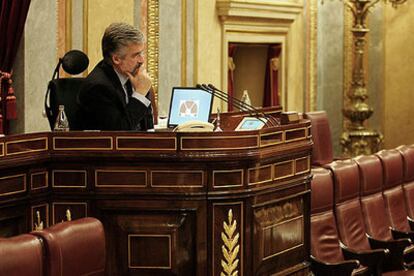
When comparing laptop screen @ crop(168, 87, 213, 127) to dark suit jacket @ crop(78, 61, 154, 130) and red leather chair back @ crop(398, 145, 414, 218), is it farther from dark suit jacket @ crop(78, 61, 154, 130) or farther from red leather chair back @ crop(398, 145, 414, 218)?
red leather chair back @ crop(398, 145, 414, 218)

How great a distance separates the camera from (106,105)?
3.97 meters

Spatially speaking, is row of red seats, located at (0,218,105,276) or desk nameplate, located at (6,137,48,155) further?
desk nameplate, located at (6,137,48,155)

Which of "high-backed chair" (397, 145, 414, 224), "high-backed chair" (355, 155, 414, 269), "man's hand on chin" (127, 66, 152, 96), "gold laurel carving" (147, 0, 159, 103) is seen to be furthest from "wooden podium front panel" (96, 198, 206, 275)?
"gold laurel carving" (147, 0, 159, 103)

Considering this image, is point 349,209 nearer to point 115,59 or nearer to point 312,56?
point 115,59

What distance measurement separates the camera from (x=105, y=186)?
3797 millimetres

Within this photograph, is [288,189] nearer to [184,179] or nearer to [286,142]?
[286,142]

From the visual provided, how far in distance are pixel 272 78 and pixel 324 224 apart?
12.2ft

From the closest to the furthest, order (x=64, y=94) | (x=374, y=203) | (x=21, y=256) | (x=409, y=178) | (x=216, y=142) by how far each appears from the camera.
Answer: (x=21, y=256) < (x=216, y=142) < (x=64, y=94) < (x=374, y=203) < (x=409, y=178)

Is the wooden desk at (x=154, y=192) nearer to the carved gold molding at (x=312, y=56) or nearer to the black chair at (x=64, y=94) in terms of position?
the black chair at (x=64, y=94)

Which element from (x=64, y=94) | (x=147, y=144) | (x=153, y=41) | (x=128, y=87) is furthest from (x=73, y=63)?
(x=153, y=41)

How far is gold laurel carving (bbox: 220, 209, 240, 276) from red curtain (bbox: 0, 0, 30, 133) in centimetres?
202

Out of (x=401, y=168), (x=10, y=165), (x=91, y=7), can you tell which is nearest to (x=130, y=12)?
(x=91, y=7)

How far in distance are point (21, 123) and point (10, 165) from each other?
217 centimetres

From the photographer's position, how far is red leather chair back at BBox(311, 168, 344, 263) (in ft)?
16.8
